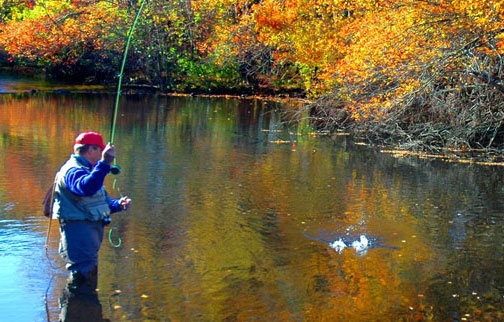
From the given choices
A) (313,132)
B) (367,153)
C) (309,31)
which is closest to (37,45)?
(309,31)

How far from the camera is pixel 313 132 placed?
22781mm

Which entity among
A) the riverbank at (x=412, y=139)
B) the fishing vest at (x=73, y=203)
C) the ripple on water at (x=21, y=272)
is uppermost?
the fishing vest at (x=73, y=203)

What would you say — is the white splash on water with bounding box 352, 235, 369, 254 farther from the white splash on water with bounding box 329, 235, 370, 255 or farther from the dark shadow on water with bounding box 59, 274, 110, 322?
the dark shadow on water with bounding box 59, 274, 110, 322

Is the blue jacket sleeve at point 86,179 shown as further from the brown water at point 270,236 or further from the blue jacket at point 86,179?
the brown water at point 270,236

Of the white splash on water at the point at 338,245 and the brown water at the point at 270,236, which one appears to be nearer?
the brown water at the point at 270,236

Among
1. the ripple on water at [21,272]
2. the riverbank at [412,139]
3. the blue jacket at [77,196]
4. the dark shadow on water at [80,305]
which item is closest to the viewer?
the blue jacket at [77,196]

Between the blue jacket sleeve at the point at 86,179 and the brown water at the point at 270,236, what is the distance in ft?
3.88

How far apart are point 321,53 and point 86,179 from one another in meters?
21.2

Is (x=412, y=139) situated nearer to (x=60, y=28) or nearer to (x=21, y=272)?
(x=21, y=272)

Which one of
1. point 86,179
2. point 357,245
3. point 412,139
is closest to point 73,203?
point 86,179

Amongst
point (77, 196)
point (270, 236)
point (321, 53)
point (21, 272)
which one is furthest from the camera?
point (321, 53)

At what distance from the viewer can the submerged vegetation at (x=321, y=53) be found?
52.8 ft

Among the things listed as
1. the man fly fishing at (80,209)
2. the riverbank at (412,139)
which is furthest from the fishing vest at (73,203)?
the riverbank at (412,139)

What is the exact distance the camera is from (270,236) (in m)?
9.51
